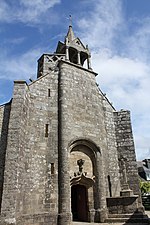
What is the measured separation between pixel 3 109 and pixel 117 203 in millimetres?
7923

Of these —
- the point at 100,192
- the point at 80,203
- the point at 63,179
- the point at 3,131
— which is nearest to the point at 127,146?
the point at 100,192

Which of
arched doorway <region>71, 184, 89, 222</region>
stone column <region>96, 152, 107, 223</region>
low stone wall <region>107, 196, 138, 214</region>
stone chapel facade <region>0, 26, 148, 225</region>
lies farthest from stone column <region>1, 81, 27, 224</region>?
low stone wall <region>107, 196, 138, 214</region>

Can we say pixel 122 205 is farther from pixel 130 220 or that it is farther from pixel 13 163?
pixel 13 163

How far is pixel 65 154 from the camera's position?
36.2 feet

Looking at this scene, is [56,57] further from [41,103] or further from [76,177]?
[76,177]

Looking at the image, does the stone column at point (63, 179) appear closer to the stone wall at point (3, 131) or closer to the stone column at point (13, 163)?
the stone column at point (13, 163)

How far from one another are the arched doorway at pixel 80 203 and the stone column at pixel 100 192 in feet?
2.58

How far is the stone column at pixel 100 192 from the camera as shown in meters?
10.8

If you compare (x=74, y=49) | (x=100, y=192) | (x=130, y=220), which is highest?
(x=74, y=49)

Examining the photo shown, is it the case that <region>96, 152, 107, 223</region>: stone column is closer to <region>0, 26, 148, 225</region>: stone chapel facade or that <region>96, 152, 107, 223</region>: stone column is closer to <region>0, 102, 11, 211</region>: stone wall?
<region>0, 26, 148, 225</region>: stone chapel facade

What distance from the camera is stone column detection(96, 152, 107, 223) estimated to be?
1084cm

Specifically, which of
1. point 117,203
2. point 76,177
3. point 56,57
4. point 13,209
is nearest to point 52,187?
point 76,177

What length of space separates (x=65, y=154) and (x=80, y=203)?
11.3 ft

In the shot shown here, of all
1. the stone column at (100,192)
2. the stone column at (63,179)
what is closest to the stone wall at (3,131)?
the stone column at (63,179)
